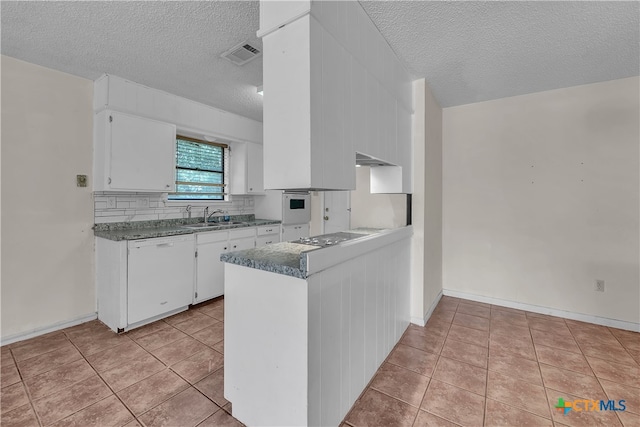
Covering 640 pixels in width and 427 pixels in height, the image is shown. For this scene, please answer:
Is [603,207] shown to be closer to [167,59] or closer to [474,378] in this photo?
[474,378]

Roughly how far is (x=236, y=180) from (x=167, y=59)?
2.03 m

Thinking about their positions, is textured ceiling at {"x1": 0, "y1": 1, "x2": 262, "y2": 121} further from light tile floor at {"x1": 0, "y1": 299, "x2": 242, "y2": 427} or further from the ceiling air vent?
light tile floor at {"x1": 0, "y1": 299, "x2": 242, "y2": 427}

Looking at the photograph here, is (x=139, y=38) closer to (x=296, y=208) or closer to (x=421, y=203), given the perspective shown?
(x=421, y=203)

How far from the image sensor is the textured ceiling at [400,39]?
182cm

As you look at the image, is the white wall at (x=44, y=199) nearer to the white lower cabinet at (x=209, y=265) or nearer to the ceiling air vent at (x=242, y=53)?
the white lower cabinet at (x=209, y=265)

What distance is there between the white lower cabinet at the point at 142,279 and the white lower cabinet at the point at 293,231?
158 cm

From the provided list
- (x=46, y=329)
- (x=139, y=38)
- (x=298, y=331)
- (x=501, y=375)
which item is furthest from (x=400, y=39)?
(x=46, y=329)

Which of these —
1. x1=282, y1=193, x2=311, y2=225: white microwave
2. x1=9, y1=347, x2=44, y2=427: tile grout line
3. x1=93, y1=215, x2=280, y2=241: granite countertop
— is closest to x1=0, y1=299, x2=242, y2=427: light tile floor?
x1=9, y1=347, x2=44, y2=427: tile grout line

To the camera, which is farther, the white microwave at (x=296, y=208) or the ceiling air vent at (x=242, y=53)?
the white microwave at (x=296, y=208)

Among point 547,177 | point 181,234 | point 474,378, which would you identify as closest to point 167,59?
point 181,234

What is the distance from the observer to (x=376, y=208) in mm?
2834

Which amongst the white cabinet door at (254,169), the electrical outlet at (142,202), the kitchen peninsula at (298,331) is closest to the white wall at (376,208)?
the kitchen peninsula at (298,331)

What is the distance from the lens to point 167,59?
2479 mm

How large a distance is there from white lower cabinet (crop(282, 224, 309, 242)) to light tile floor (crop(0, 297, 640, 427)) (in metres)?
1.90
